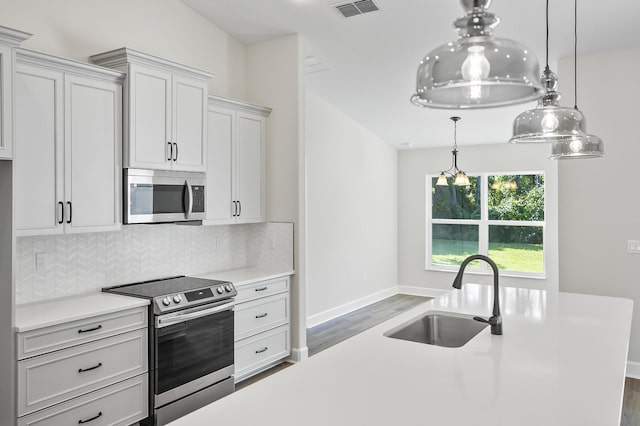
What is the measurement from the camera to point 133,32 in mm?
3879

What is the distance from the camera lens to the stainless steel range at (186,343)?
3285 mm

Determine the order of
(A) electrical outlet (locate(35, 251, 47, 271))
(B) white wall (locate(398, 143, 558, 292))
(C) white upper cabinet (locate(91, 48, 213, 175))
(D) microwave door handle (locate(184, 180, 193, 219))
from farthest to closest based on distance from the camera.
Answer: (B) white wall (locate(398, 143, 558, 292)) < (D) microwave door handle (locate(184, 180, 193, 219)) < (C) white upper cabinet (locate(91, 48, 213, 175)) < (A) electrical outlet (locate(35, 251, 47, 271))

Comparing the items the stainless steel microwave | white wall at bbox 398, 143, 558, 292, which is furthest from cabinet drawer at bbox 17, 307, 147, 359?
white wall at bbox 398, 143, 558, 292

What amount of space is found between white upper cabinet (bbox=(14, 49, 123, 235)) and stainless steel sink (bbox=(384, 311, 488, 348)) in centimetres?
212

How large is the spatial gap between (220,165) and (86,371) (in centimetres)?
203

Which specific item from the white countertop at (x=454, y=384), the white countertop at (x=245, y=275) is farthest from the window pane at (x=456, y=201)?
the white countertop at (x=454, y=384)

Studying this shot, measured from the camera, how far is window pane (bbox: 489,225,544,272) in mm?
7262

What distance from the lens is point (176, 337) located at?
3398 mm

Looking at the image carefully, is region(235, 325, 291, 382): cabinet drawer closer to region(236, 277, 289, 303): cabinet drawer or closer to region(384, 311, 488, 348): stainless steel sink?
region(236, 277, 289, 303): cabinet drawer

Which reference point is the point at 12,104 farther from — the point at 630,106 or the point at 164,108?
the point at 630,106

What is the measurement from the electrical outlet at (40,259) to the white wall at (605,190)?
4.26 meters

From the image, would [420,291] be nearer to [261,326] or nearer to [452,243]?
[452,243]

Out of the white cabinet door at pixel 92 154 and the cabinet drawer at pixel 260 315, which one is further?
the cabinet drawer at pixel 260 315

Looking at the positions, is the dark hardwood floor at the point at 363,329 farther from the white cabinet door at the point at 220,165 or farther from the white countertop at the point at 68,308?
the white cabinet door at the point at 220,165
